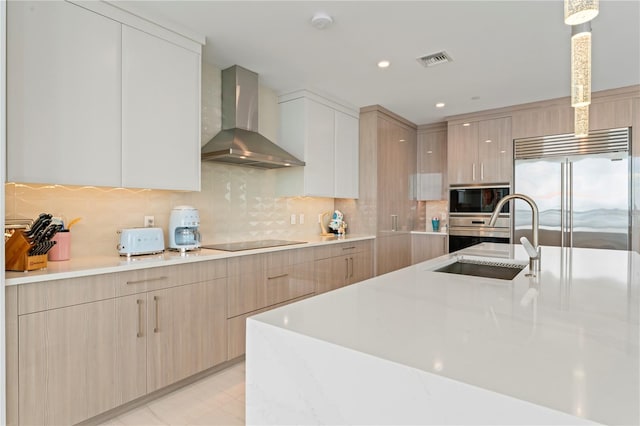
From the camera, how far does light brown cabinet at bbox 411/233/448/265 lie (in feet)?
15.6

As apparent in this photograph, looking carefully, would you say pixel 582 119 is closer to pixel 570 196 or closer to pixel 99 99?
pixel 570 196

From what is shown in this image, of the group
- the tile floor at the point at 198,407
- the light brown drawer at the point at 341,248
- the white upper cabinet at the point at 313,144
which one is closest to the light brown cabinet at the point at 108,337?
the tile floor at the point at 198,407

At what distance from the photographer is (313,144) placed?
3.72m

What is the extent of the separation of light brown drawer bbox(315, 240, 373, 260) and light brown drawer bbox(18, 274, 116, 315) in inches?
72.5

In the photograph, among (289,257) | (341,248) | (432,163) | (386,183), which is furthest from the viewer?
(432,163)

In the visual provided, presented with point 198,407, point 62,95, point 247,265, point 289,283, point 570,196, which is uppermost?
point 62,95

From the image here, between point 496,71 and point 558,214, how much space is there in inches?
72.9

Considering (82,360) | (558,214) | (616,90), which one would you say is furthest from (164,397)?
(616,90)

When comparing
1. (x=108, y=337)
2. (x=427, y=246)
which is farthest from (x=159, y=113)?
(x=427, y=246)

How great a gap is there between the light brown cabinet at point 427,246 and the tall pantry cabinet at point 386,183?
82mm

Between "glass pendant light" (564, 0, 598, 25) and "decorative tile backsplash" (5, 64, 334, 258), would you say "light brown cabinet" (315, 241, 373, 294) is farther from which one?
"glass pendant light" (564, 0, 598, 25)

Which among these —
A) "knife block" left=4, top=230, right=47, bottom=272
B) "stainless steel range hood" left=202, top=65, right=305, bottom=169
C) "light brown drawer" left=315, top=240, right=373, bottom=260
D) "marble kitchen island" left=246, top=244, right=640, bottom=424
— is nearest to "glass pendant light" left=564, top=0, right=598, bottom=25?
"marble kitchen island" left=246, top=244, right=640, bottom=424

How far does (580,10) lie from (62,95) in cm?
234

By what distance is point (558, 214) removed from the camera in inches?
154
